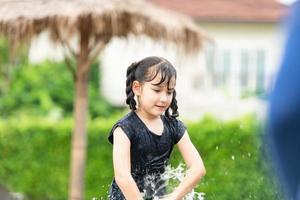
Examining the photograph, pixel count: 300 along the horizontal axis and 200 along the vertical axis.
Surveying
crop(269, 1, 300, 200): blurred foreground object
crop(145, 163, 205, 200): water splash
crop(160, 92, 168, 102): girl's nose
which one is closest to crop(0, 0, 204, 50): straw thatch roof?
crop(145, 163, 205, 200): water splash

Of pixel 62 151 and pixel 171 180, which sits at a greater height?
pixel 171 180

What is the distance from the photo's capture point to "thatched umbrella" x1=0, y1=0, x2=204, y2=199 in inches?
357

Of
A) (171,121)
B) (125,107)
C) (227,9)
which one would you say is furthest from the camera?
(227,9)

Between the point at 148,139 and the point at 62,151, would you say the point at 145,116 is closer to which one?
the point at 148,139

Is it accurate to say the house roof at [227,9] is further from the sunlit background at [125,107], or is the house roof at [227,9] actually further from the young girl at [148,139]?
the young girl at [148,139]

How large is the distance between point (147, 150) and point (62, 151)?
7.46m

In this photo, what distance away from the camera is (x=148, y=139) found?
3764mm

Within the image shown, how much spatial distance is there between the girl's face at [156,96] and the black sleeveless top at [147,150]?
8cm

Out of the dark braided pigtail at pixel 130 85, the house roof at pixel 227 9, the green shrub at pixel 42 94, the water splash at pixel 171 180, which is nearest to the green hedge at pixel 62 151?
the water splash at pixel 171 180

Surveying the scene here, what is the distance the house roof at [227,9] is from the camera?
2333cm

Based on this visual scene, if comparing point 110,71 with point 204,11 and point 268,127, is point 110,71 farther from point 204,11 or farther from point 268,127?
→ point 268,127

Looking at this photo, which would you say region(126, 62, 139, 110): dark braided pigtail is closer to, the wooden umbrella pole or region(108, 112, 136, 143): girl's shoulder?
region(108, 112, 136, 143): girl's shoulder

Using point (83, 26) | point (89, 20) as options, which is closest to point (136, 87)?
point (89, 20)

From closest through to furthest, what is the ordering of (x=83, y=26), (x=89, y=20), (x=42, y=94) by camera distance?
(x=89, y=20) < (x=83, y=26) < (x=42, y=94)
